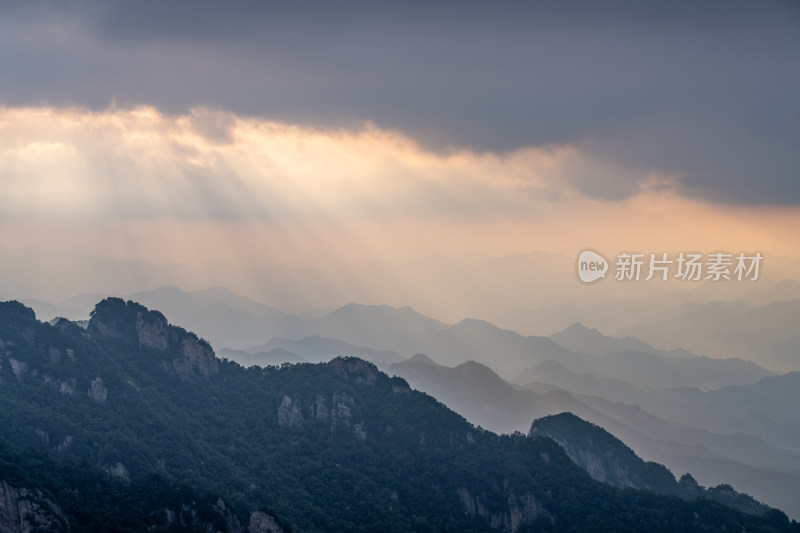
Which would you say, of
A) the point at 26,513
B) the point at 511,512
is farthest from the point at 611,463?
the point at 26,513

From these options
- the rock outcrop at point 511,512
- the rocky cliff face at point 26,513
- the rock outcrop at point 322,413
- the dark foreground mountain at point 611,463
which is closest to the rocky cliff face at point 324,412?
the rock outcrop at point 322,413

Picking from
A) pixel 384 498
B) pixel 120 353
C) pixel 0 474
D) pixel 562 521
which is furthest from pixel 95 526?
pixel 562 521

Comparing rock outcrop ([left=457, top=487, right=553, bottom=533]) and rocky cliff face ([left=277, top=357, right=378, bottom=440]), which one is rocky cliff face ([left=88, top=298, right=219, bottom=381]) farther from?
rock outcrop ([left=457, top=487, right=553, bottom=533])

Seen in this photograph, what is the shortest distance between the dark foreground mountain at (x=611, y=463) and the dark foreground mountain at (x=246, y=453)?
61.1ft

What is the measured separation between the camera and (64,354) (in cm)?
10681

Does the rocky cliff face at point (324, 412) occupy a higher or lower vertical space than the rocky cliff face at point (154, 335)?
lower

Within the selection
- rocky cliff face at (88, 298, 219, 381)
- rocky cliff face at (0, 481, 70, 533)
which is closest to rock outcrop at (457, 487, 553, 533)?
rocky cliff face at (88, 298, 219, 381)

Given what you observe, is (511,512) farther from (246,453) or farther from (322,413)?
(246,453)

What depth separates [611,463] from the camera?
441 feet

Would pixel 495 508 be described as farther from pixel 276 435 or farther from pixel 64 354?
pixel 64 354

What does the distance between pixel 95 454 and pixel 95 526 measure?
19.4 meters

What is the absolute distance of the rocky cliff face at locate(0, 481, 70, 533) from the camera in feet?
221

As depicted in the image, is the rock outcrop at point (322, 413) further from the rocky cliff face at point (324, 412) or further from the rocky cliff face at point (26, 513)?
the rocky cliff face at point (26, 513)

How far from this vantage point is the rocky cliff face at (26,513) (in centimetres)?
6750
